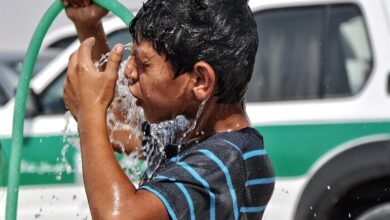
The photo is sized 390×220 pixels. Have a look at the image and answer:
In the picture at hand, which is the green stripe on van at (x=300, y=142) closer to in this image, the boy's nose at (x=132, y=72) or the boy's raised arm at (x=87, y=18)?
the boy's raised arm at (x=87, y=18)

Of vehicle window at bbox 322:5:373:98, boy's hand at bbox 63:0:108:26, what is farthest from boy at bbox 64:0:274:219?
vehicle window at bbox 322:5:373:98

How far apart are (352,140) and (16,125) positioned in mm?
3311

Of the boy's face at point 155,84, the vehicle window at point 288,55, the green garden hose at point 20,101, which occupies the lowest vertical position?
the vehicle window at point 288,55

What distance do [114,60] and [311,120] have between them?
3817 millimetres

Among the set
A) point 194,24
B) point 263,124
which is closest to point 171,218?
point 194,24

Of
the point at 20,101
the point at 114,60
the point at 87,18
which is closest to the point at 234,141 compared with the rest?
the point at 114,60

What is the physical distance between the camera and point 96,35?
112 inches

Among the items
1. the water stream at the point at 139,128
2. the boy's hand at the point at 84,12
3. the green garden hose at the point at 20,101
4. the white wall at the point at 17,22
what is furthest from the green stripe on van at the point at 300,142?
the white wall at the point at 17,22

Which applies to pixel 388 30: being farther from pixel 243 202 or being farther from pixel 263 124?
pixel 243 202

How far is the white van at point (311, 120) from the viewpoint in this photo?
5.91 metres

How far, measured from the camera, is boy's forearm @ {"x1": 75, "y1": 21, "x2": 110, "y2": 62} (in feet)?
9.25

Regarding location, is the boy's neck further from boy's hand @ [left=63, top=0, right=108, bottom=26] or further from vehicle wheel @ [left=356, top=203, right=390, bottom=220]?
vehicle wheel @ [left=356, top=203, right=390, bottom=220]

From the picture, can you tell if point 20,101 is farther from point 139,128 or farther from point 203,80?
point 203,80

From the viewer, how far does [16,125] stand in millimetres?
2887
